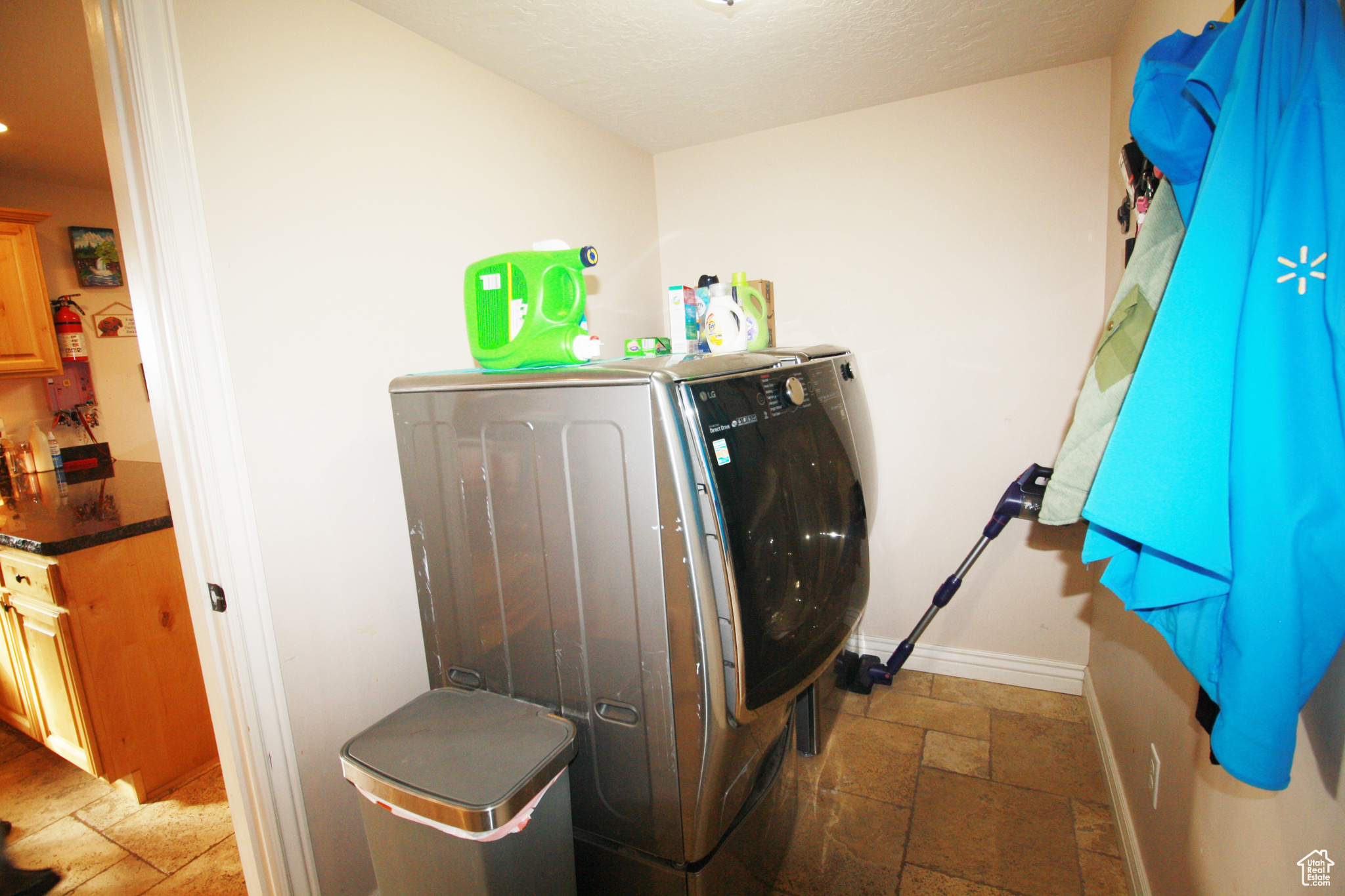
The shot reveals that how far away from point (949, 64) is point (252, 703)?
2602 millimetres

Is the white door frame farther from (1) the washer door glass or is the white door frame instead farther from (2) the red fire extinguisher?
(2) the red fire extinguisher

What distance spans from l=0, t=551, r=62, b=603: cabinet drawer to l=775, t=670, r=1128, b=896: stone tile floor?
2.31m

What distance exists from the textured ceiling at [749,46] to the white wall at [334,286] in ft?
0.68

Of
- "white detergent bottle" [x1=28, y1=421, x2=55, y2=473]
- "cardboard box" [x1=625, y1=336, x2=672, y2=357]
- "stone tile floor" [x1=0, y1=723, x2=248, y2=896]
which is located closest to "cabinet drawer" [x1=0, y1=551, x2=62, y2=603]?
"stone tile floor" [x1=0, y1=723, x2=248, y2=896]

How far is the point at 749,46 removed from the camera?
5.67 ft

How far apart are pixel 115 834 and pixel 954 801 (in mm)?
2621

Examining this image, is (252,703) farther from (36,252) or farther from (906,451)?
(36,252)

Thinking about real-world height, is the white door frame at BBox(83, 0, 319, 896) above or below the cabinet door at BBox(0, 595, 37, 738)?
above

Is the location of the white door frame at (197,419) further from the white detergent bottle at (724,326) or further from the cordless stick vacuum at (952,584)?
the cordless stick vacuum at (952,584)

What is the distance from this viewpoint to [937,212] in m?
2.25

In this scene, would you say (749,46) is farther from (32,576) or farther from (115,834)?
(115,834)

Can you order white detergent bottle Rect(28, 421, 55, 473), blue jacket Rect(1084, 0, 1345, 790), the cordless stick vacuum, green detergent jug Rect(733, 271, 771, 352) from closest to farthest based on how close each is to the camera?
1. blue jacket Rect(1084, 0, 1345, 790)
2. green detergent jug Rect(733, 271, 771, 352)
3. the cordless stick vacuum
4. white detergent bottle Rect(28, 421, 55, 473)

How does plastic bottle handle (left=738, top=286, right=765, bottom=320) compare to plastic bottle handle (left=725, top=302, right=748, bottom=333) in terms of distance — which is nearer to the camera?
plastic bottle handle (left=725, top=302, right=748, bottom=333)

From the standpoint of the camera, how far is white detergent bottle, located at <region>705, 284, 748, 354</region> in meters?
1.68
